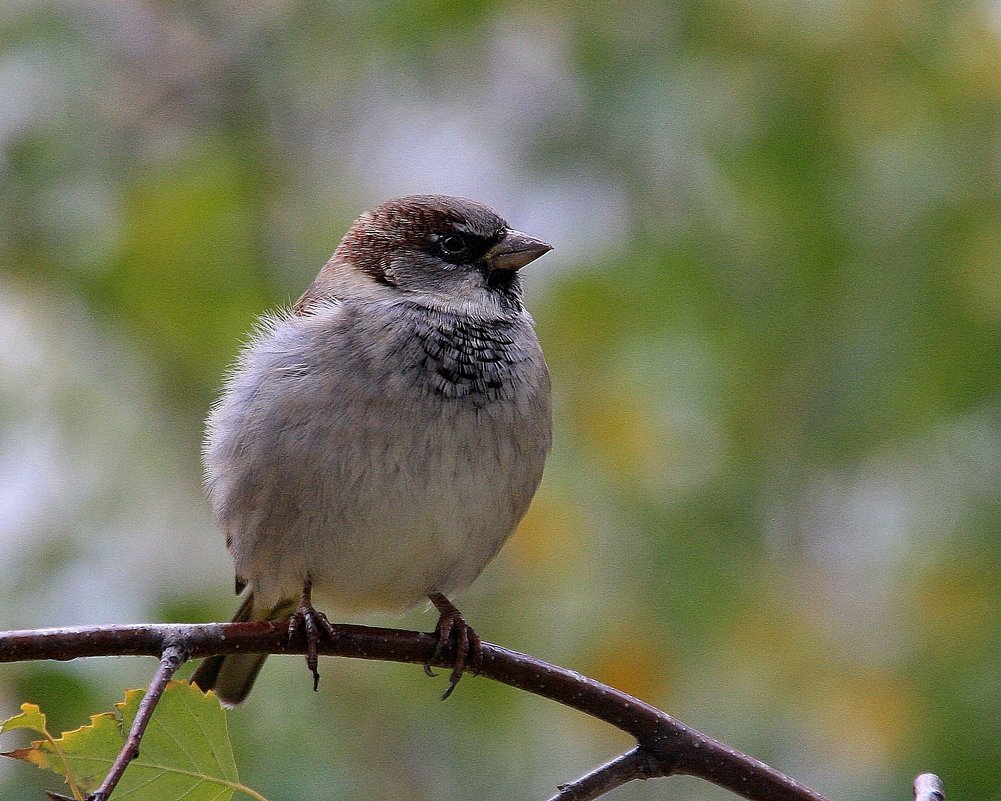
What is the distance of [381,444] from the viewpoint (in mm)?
2766

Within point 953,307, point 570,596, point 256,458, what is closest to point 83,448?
point 256,458

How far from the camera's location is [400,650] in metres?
2.42

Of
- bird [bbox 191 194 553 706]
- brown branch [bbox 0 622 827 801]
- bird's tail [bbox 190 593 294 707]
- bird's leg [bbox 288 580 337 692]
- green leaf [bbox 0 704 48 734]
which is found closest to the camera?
green leaf [bbox 0 704 48 734]

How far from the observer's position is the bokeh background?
332 cm

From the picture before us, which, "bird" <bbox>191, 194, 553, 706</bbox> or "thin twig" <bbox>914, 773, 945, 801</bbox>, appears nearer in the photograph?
"thin twig" <bbox>914, 773, 945, 801</bbox>

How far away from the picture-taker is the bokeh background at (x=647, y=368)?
332cm

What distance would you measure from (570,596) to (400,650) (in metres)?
1.25

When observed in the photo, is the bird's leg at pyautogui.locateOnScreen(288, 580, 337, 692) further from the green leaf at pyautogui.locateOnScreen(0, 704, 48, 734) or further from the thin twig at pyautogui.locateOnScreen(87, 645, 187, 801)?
the green leaf at pyautogui.locateOnScreen(0, 704, 48, 734)

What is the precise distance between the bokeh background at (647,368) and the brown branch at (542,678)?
767 mm

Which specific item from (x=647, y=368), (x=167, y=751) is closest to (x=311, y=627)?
(x=167, y=751)

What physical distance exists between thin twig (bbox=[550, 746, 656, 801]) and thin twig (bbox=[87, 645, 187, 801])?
64 cm

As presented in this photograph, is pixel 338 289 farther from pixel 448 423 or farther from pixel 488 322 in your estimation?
pixel 448 423

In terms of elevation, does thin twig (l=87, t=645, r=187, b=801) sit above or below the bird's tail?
above

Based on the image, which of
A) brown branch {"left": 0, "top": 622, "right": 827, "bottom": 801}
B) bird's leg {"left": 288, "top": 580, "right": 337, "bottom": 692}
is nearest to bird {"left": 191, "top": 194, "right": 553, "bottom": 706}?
bird's leg {"left": 288, "top": 580, "right": 337, "bottom": 692}
